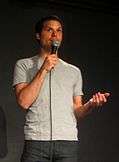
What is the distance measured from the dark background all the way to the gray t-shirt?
1.02 m

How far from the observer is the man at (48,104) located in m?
1.80

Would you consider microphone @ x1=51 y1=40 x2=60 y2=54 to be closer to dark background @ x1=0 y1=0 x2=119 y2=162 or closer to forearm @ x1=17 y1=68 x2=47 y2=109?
forearm @ x1=17 y1=68 x2=47 y2=109

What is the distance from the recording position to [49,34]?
1956 mm

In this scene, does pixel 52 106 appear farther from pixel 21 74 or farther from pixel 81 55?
pixel 81 55

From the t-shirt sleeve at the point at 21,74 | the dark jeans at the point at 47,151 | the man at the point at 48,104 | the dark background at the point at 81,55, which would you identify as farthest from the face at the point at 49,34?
the dark background at the point at 81,55

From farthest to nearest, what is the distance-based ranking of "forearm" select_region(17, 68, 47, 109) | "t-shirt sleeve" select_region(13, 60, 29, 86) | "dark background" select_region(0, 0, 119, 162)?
"dark background" select_region(0, 0, 119, 162) → "t-shirt sleeve" select_region(13, 60, 29, 86) → "forearm" select_region(17, 68, 47, 109)

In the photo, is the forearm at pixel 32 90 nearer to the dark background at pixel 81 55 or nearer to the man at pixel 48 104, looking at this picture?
the man at pixel 48 104

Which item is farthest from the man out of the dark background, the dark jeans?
the dark background

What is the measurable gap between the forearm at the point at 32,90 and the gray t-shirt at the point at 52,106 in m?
0.05

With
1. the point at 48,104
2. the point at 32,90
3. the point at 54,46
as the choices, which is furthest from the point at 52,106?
the point at 54,46

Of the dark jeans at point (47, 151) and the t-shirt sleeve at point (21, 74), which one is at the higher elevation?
the t-shirt sleeve at point (21, 74)

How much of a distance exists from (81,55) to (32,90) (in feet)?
5.00

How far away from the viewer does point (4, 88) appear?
9.57 feet

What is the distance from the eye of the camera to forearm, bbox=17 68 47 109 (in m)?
1.77
